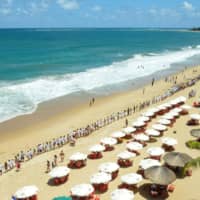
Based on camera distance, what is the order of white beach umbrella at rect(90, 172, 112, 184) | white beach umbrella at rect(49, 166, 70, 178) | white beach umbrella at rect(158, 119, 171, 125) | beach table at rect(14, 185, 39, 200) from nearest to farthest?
beach table at rect(14, 185, 39, 200) → white beach umbrella at rect(90, 172, 112, 184) → white beach umbrella at rect(49, 166, 70, 178) → white beach umbrella at rect(158, 119, 171, 125)

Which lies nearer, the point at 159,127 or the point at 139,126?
the point at 159,127

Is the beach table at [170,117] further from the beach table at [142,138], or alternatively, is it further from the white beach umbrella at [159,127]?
the beach table at [142,138]

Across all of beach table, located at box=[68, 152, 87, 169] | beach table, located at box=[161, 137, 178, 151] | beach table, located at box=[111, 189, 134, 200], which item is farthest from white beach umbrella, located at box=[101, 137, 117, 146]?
beach table, located at box=[111, 189, 134, 200]

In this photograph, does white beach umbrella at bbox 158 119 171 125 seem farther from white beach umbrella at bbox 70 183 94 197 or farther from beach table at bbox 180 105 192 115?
white beach umbrella at bbox 70 183 94 197

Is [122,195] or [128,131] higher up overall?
[128,131]

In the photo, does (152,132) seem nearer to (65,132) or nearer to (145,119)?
(145,119)

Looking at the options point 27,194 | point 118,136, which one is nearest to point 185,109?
point 118,136
